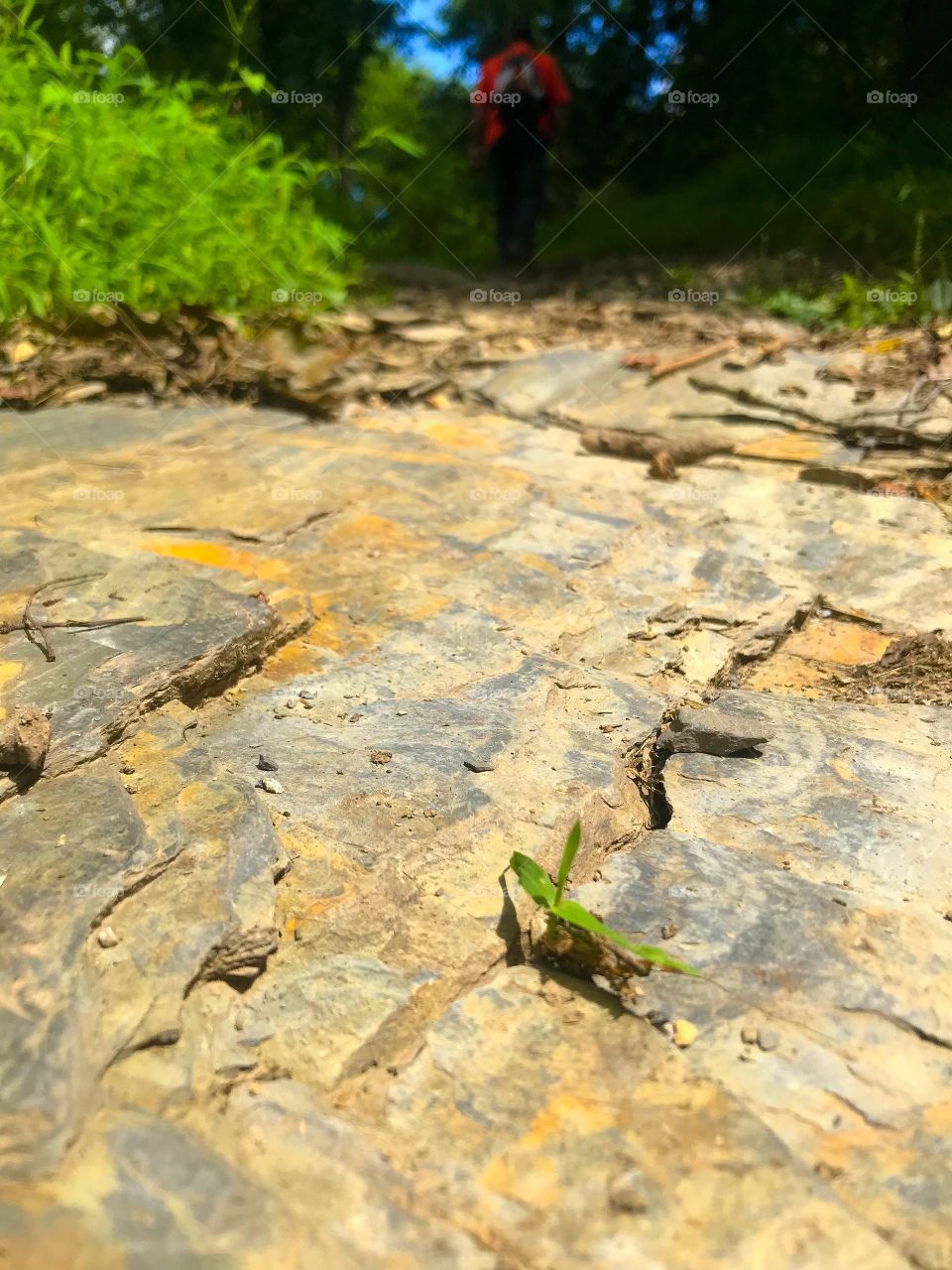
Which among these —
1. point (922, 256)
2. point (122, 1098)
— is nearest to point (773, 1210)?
point (122, 1098)

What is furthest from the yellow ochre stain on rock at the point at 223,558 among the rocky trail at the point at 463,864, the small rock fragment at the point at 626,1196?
the small rock fragment at the point at 626,1196

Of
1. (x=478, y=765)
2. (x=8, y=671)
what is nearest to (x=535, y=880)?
(x=478, y=765)

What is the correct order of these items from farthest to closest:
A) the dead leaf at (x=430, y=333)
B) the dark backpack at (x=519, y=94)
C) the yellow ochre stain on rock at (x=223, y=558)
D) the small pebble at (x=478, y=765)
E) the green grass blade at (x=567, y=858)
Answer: the dark backpack at (x=519, y=94) < the dead leaf at (x=430, y=333) < the yellow ochre stain on rock at (x=223, y=558) < the small pebble at (x=478, y=765) < the green grass blade at (x=567, y=858)

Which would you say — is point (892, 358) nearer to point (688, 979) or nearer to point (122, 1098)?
point (688, 979)

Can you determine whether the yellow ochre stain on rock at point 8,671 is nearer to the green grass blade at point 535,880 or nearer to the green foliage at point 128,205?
the green grass blade at point 535,880

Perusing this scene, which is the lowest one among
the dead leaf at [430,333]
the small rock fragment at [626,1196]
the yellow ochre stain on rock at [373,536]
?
the small rock fragment at [626,1196]

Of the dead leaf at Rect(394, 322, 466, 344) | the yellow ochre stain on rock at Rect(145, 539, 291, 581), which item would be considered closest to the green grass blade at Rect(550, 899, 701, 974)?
the yellow ochre stain on rock at Rect(145, 539, 291, 581)
